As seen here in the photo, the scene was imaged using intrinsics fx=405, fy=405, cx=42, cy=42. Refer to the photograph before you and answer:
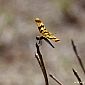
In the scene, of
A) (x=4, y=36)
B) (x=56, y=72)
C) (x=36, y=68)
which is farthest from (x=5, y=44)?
(x=56, y=72)

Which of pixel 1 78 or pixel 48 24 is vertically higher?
pixel 48 24

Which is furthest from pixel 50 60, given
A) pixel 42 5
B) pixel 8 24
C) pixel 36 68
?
pixel 42 5

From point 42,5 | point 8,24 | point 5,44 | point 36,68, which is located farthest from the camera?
point 42,5

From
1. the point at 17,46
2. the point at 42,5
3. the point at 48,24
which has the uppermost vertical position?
the point at 42,5

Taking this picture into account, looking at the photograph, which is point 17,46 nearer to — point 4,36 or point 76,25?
point 4,36

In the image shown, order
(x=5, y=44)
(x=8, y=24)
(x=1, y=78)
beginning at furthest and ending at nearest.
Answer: (x=8, y=24) < (x=5, y=44) < (x=1, y=78)

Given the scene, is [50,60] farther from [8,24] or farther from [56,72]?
[8,24]

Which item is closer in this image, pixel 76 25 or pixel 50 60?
pixel 50 60
